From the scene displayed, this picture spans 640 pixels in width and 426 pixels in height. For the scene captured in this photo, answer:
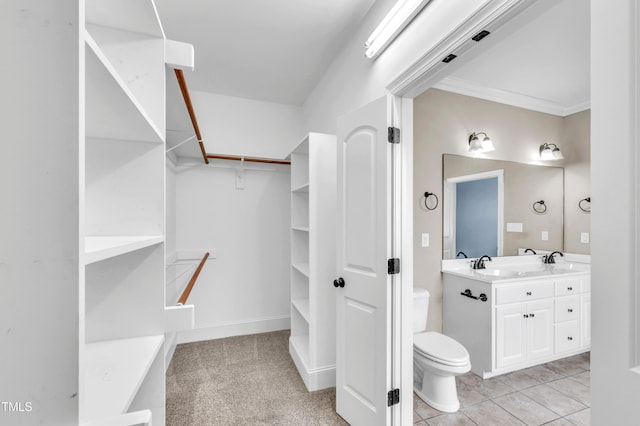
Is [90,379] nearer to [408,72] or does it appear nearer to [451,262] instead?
[408,72]

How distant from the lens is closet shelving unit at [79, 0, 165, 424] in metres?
0.91

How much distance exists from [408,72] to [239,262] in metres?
2.67

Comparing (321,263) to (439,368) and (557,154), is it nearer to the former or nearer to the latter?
(439,368)

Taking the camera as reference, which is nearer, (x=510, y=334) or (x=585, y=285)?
(x=510, y=334)

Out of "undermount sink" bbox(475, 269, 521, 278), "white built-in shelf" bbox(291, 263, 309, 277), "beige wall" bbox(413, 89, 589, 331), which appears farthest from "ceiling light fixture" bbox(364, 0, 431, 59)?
"undermount sink" bbox(475, 269, 521, 278)

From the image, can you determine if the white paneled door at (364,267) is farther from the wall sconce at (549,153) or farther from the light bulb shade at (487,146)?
the wall sconce at (549,153)

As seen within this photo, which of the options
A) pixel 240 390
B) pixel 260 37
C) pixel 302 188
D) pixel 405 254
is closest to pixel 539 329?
pixel 405 254

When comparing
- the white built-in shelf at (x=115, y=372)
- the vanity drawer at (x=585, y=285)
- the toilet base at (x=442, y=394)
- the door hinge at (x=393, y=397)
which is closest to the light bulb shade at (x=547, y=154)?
the vanity drawer at (x=585, y=285)

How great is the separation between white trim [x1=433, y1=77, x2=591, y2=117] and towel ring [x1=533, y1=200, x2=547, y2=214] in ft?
3.53

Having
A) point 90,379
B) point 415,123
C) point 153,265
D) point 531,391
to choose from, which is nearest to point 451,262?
point 531,391

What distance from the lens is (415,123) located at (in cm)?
257

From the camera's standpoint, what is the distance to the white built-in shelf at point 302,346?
7.61 feet

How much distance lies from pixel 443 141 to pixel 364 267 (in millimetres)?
1727

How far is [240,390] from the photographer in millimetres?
2117
